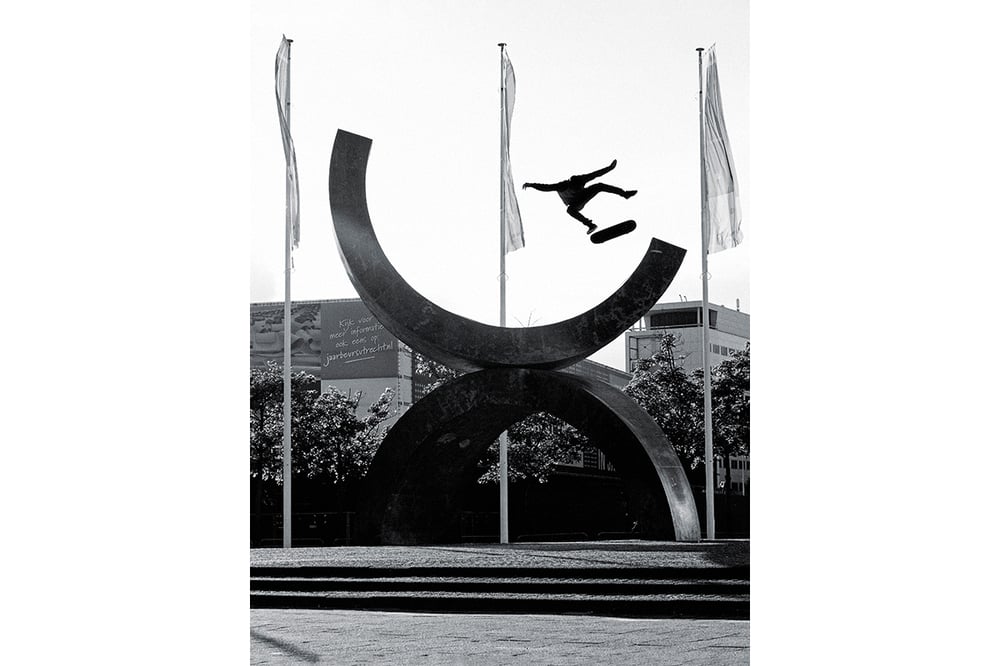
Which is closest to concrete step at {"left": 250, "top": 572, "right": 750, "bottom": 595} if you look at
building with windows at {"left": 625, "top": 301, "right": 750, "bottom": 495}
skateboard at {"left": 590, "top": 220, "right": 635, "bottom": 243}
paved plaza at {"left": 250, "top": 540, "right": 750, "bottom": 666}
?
paved plaza at {"left": 250, "top": 540, "right": 750, "bottom": 666}

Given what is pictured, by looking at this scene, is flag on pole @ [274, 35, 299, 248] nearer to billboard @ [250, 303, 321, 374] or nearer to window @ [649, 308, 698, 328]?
billboard @ [250, 303, 321, 374]

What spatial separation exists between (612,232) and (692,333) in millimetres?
46891

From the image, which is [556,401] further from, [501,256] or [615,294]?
[501,256]

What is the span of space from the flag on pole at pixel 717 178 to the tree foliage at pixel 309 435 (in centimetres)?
1145

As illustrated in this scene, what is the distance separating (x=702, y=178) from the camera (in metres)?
18.5

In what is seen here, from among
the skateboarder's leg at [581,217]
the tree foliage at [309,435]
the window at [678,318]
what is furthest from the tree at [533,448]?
the window at [678,318]

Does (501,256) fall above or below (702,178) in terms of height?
below

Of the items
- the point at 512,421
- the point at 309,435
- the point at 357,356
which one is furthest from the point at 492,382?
the point at 357,356

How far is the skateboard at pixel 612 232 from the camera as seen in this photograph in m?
11.6

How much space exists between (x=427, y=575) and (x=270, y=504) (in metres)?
21.1

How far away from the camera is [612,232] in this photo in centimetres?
1159

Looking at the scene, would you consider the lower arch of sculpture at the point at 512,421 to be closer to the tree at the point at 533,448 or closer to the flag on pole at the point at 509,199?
the flag on pole at the point at 509,199

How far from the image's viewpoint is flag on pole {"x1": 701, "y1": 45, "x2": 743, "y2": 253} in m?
18.1
